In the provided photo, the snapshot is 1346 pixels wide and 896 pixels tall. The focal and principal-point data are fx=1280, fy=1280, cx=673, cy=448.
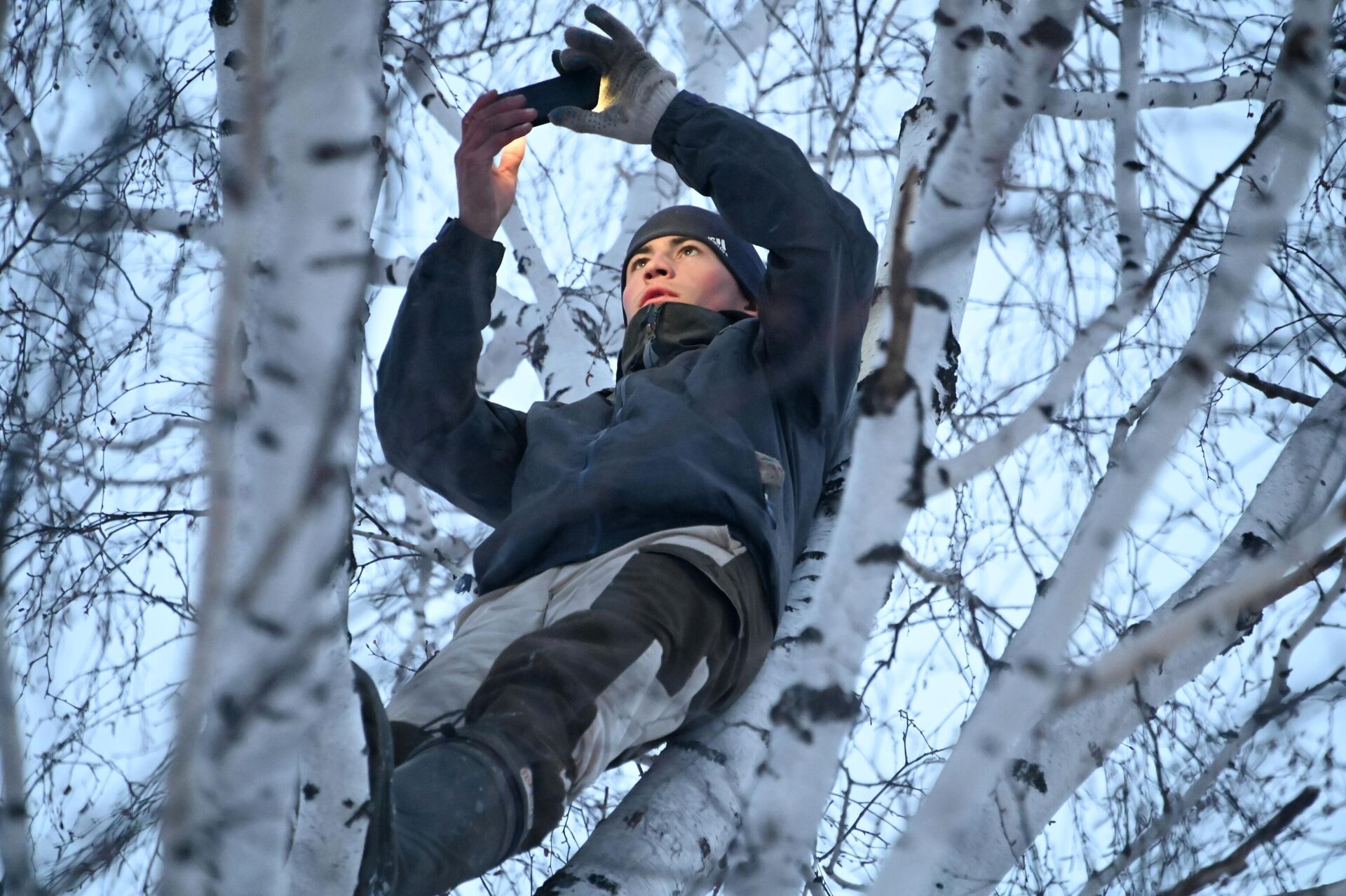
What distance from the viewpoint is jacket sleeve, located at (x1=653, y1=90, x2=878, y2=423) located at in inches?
87.7

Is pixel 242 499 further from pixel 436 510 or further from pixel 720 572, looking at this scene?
pixel 436 510

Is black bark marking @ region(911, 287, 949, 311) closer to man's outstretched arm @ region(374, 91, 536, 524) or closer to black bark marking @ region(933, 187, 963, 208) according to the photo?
black bark marking @ region(933, 187, 963, 208)

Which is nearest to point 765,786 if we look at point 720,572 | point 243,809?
point 243,809

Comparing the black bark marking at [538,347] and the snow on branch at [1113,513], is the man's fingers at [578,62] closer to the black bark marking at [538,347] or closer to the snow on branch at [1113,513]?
the black bark marking at [538,347]

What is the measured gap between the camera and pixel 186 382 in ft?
8.59

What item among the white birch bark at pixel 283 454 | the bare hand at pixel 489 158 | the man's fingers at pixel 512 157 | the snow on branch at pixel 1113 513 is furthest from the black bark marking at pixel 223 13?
the snow on branch at pixel 1113 513

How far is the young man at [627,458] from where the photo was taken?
1702mm

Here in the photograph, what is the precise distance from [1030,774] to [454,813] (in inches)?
31.0

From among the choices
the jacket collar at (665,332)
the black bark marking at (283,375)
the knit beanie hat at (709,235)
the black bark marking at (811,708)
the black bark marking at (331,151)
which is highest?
the knit beanie hat at (709,235)

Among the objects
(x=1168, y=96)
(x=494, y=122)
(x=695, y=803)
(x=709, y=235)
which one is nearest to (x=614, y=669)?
(x=695, y=803)

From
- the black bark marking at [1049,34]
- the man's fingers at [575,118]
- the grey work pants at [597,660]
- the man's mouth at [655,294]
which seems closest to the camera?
the black bark marking at [1049,34]

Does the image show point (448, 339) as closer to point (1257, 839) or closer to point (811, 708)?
point (811, 708)

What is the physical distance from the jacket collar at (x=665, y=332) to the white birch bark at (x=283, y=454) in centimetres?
169

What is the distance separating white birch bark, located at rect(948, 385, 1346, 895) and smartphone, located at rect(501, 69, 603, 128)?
1361mm
